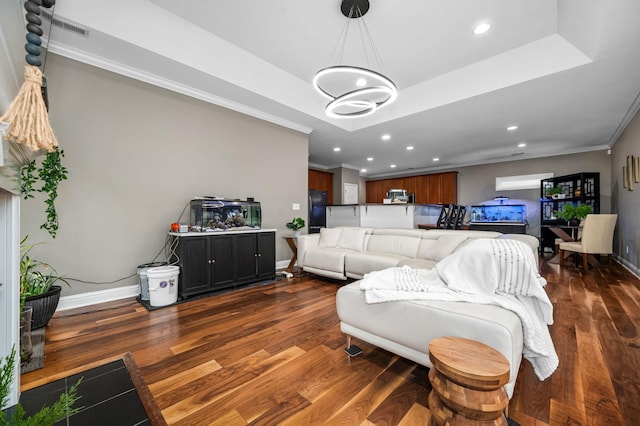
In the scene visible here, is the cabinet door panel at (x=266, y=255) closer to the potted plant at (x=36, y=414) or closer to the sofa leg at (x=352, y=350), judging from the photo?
the sofa leg at (x=352, y=350)

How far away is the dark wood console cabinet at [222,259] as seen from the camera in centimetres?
297

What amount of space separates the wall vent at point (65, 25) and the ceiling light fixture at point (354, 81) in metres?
2.21

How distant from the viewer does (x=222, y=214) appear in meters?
3.53

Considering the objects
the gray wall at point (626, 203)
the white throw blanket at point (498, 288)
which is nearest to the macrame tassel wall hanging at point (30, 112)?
the white throw blanket at point (498, 288)

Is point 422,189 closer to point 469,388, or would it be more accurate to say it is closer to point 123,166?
point 123,166

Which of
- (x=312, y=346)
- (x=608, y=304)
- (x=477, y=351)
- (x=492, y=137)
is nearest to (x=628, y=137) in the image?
(x=492, y=137)

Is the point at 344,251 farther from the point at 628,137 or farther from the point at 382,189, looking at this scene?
the point at 382,189

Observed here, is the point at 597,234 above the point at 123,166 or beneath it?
beneath

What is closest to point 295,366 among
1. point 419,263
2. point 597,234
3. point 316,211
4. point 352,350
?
point 352,350

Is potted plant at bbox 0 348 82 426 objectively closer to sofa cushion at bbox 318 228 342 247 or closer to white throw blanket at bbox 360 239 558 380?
white throw blanket at bbox 360 239 558 380

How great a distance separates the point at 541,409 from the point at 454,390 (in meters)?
0.78

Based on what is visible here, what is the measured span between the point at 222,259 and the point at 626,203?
22.2 ft

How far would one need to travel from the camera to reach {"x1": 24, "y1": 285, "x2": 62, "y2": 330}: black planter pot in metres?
1.98

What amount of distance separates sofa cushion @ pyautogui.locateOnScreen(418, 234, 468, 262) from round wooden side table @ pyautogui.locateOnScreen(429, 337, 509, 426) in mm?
2256
